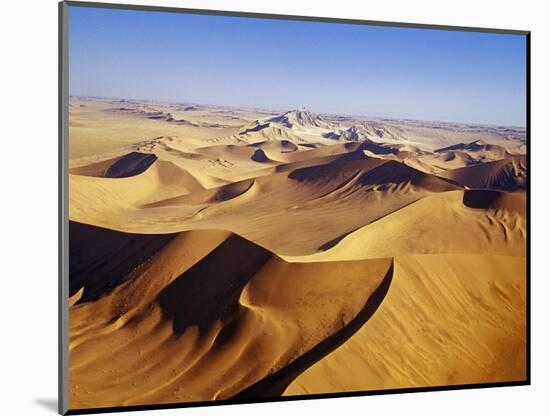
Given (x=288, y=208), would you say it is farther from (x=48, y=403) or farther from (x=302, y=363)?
(x=48, y=403)

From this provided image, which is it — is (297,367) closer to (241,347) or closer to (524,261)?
(241,347)

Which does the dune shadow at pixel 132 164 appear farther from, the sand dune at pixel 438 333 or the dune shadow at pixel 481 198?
the dune shadow at pixel 481 198

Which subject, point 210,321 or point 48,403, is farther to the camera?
point 210,321

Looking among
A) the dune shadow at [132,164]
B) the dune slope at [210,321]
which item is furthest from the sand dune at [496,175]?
the dune shadow at [132,164]

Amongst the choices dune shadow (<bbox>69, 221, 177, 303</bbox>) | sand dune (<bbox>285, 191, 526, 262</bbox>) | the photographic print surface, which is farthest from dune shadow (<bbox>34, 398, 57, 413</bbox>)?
sand dune (<bbox>285, 191, 526, 262</bbox>)

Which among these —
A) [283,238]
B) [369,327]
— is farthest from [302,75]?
[369,327]

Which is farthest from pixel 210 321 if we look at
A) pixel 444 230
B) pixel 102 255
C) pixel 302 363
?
pixel 444 230

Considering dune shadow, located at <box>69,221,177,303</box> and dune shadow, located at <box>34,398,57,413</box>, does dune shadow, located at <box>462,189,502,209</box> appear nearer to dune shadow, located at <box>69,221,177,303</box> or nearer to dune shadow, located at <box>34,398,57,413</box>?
dune shadow, located at <box>69,221,177,303</box>
